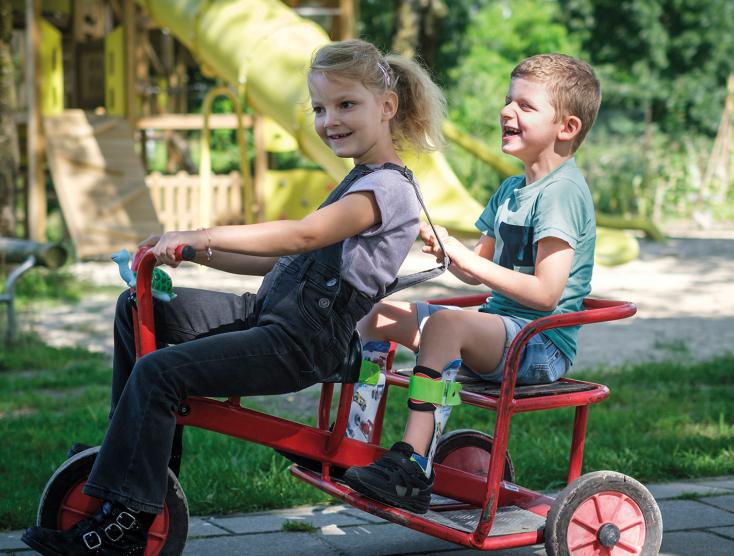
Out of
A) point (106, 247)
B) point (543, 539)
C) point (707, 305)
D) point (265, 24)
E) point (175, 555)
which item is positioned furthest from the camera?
point (106, 247)

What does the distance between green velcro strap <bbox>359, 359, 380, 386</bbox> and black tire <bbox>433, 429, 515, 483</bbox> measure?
1.94ft

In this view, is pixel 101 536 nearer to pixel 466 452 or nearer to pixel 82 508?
pixel 82 508

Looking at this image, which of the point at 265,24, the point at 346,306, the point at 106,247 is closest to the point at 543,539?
the point at 346,306

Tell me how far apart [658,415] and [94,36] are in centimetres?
1436

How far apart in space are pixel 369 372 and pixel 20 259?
5063mm

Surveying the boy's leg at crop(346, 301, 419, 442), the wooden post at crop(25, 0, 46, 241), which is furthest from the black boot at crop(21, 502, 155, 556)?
the wooden post at crop(25, 0, 46, 241)

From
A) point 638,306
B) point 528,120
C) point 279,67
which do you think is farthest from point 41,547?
point 279,67

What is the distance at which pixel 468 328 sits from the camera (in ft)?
8.69

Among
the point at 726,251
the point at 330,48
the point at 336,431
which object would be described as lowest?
the point at 726,251

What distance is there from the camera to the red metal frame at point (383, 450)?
250 cm

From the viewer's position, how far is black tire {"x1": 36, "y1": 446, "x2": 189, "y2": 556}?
2.44 m

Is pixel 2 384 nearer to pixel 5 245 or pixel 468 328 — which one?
pixel 5 245

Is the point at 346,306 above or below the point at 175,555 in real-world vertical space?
above

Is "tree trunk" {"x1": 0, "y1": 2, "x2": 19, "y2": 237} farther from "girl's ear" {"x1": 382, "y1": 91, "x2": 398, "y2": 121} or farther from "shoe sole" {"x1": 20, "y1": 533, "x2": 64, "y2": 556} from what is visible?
"shoe sole" {"x1": 20, "y1": 533, "x2": 64, "y2": 556}
